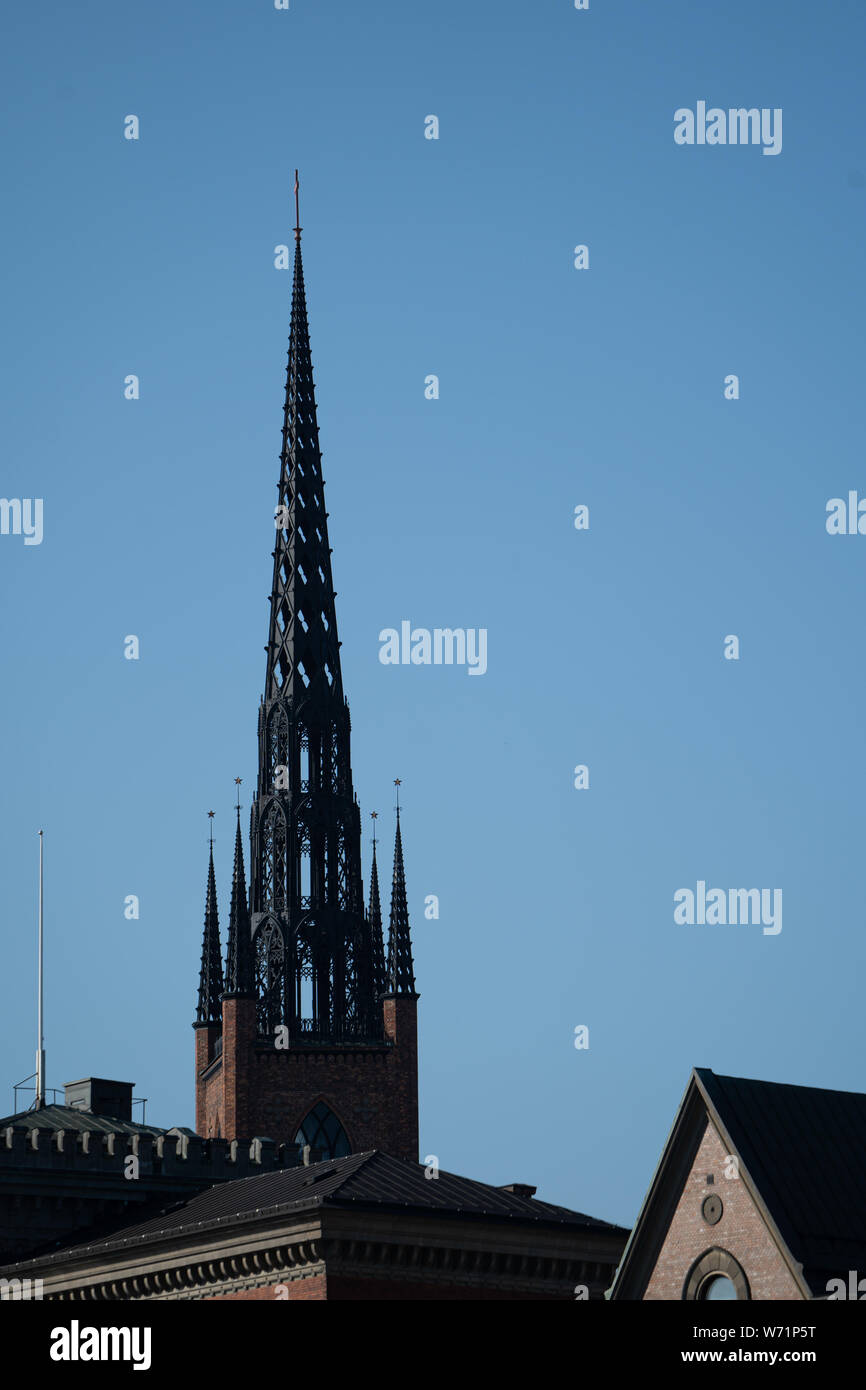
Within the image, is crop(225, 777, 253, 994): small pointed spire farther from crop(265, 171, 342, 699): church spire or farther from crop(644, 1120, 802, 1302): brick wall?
crop(644, 1120, 802, 1302): brick wall

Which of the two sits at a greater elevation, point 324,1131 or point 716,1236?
point 324,1131

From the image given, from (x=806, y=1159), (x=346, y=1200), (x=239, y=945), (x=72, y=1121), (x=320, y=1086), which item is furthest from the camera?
(x=239, y=945)

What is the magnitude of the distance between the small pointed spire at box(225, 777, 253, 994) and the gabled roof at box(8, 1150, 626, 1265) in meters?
43.7

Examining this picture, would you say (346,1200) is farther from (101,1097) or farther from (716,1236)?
(101,1097)

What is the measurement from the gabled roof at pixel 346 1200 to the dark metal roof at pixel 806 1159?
9.51 metres

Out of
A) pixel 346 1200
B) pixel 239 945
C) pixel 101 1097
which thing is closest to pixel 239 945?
pixel 239 945

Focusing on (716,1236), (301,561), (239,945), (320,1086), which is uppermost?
(301,561)

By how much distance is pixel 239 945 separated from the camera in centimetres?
10925

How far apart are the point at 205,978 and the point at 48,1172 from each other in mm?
42635

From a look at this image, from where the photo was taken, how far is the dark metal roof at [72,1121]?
83.2m

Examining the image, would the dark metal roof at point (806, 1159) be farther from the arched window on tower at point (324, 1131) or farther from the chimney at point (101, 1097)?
the arched window on tower at point (324, 1131)

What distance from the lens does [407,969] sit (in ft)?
363

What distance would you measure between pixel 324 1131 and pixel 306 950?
8602 mm
